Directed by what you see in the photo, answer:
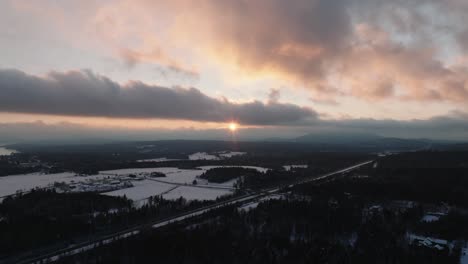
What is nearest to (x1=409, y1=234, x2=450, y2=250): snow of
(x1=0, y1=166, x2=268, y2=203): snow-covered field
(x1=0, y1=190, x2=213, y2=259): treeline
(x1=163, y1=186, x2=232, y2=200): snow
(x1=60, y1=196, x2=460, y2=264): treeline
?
(x1=60, y1=196, x2=460, y2=264): treeline

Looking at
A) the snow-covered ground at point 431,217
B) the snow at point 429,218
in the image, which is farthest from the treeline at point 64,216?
the snow-covered ground at point 431,217

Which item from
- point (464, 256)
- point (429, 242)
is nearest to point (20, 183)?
point (429, 242)

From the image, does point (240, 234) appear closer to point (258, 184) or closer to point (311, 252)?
point (311, 252)

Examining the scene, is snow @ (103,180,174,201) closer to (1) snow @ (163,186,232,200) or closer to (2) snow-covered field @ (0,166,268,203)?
(2) snow-covered field @ (0,166,268,203)

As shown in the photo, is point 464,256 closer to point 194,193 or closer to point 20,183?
point 194,193

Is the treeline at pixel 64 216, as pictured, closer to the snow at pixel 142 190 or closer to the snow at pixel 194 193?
the snow at pixel 194 193

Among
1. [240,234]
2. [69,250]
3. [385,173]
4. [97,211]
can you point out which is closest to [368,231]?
[240,234]
